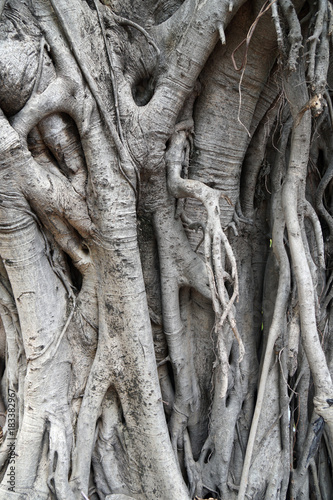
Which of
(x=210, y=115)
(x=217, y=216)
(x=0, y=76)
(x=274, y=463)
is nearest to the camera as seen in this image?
(x=0, y=76)

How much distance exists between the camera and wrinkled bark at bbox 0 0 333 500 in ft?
6.03

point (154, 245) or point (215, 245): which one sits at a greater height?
point (154, 245)

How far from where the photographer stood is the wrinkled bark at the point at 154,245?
184 cm

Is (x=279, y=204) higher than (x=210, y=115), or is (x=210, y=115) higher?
(x=210, y=115)

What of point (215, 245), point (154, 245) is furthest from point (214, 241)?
point (154, 245)

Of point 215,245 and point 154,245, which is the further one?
point 154,245

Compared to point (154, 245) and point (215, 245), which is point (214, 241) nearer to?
point (215, 245)

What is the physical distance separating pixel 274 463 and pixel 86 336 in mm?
1344

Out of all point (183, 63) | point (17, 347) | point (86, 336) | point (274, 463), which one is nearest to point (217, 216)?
point (183, 63)

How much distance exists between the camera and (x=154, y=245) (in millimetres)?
2258

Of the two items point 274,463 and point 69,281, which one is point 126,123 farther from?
point 274,463

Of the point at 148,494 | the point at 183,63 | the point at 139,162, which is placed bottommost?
the point at 148,494

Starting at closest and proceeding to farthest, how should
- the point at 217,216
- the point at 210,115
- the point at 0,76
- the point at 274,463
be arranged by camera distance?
1. the point at 0,76
2. the point at 217,216
3. the point at 210,115
4. the point at 274,463

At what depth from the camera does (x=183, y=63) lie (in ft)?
6.38
